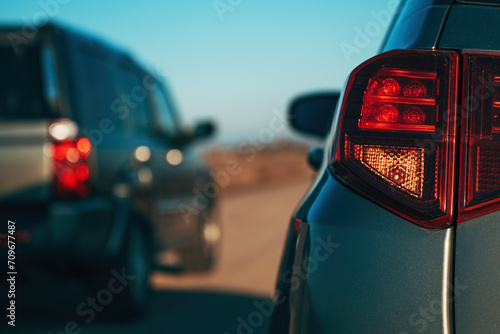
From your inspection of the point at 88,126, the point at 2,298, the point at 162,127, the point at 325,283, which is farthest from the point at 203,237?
the point at 325,283

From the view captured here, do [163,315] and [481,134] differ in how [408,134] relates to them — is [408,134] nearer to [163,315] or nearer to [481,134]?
[481,134]

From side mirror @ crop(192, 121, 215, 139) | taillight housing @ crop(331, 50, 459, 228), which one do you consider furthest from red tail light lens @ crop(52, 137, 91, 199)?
taillight housing @ crop(331, 50, 459, 228)

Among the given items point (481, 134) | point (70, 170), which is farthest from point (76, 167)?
point (481, 134)

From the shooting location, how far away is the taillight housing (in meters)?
1.60

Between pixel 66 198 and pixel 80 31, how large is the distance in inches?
61.2

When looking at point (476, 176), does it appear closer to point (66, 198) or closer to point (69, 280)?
point (66, 198)

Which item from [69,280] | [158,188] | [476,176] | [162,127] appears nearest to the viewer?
[476,176]

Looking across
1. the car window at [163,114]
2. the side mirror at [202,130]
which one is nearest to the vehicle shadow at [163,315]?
the car window at [163,114]

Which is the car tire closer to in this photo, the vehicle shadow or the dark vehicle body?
the vehicle shadow

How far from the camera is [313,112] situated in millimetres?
3350

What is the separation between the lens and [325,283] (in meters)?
1.64

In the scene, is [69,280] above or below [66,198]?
below

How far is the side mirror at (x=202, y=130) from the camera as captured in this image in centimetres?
784

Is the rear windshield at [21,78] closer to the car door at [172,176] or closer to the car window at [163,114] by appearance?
the car door at [172,176]
